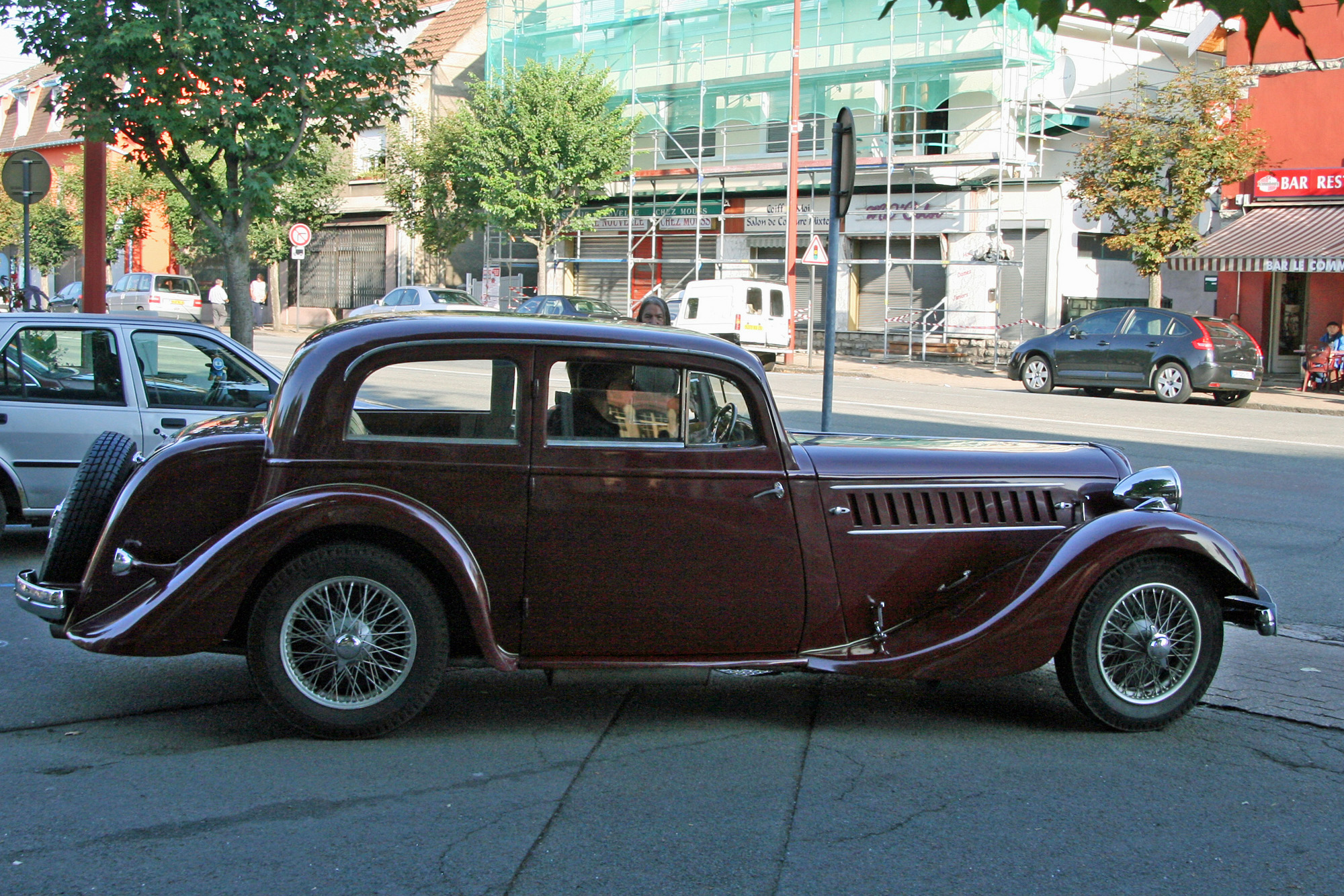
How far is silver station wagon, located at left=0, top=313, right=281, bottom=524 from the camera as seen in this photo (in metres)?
7.35

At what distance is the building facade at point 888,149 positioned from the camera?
29.3m

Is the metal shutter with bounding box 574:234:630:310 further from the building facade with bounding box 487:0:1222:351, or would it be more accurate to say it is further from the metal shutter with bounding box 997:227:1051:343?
the metal shutter with bounding box 997:227:1051:343

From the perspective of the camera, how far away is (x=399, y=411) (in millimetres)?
4695

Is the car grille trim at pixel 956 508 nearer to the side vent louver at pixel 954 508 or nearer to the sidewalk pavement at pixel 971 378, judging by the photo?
the side vent louver at pixel 954 508

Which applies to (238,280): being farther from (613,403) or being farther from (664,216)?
(664,216)

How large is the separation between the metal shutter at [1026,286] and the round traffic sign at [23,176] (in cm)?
2171

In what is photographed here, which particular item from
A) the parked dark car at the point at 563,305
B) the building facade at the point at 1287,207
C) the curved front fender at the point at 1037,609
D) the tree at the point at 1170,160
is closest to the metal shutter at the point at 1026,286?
the building facade at the point at 1287,207

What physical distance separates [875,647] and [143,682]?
10.1 feet

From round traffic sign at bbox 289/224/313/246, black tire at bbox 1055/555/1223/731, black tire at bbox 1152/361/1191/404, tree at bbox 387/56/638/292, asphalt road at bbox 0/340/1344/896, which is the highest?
tree at bbox 387/56/638/292

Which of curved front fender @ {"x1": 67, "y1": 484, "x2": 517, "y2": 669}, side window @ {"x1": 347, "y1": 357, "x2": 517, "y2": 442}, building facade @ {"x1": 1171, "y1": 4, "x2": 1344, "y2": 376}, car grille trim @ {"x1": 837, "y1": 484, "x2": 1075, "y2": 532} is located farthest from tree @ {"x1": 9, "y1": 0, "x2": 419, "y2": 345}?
building facade @ {"x1": 1171, "y1": 4, "x2": 1344, "y2": 376}

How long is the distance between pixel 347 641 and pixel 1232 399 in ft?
63.9

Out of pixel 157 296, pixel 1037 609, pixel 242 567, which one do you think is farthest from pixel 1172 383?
pixel 157 296

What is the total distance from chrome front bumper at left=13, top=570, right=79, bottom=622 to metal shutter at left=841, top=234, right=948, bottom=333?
2687cm

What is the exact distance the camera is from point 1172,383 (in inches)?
787
